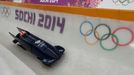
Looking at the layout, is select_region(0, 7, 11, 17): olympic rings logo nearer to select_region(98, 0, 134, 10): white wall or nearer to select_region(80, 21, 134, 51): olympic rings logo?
select_region(98, 0, 134, 10): white wall

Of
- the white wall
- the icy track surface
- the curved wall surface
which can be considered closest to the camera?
the curved wall surface

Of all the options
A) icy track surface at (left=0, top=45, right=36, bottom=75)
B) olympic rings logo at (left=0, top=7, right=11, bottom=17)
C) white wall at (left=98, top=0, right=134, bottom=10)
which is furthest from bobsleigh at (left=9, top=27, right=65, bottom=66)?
olympic rings logo at (left=0, top=7, right=11, bottom=17)

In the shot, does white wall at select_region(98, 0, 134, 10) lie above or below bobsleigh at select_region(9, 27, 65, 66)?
above

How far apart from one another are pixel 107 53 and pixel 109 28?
161mm

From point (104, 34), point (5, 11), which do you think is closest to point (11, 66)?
point (104, 34)

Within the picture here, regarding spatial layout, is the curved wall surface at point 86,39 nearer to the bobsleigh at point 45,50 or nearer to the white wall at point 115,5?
the bobsleigh at point 45,50

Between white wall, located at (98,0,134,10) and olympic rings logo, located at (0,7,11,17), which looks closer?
white wall, located at (98,0,134,10)

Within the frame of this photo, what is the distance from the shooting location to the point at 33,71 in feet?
5.90

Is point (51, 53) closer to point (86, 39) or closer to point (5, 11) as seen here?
point (86, 39)

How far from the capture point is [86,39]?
5.58 feet

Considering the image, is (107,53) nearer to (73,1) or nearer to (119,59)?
(119,59)

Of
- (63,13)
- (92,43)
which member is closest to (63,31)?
(63,13)

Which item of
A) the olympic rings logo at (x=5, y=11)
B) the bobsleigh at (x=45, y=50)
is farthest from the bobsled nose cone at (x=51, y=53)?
the olympic rings logo at (x=5, y=11)

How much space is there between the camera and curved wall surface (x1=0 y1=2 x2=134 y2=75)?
4.57 ft
